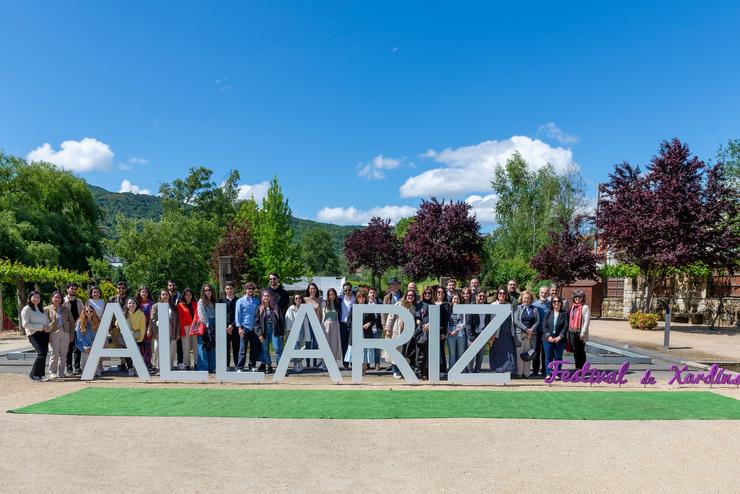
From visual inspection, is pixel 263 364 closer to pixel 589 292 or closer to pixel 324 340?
pixel 324 340

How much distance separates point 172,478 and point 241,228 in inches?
1077

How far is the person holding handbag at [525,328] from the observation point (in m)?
8.91

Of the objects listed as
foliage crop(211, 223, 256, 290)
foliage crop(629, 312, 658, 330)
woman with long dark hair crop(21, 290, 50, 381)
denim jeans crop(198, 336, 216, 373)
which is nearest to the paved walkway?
foliage crop(629, 312, 658, 330)

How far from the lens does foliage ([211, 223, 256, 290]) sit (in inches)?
1153

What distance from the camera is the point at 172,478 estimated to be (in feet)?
15.2

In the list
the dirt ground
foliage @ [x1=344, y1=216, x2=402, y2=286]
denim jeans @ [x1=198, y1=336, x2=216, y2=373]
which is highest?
foliage @ [x1=344, y1=216, x2=402, y2=286]

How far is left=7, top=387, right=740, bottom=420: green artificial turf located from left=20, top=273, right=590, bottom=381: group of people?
99 centimetres

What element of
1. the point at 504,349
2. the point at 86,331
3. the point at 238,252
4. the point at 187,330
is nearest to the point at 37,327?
the point at 86,331

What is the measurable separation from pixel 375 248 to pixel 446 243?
10.6 metres

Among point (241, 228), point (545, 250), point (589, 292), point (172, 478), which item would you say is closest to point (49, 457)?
point (172, 478)

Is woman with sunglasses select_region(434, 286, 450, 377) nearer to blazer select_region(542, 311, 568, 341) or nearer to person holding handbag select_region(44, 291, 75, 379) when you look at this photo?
blazer select_region(542, 311, 568, 341)

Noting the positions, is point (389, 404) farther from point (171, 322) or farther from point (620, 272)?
point (620, 272)

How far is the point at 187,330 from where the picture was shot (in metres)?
9.39

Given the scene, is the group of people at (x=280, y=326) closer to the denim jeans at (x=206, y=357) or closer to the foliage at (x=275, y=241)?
the denim jeans at (x=206, y=357)
